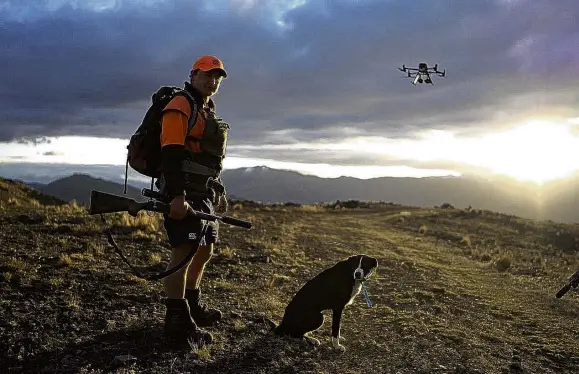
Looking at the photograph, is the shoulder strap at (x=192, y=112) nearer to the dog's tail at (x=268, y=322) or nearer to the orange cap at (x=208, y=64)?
the orange cap at (x=208, y=64)

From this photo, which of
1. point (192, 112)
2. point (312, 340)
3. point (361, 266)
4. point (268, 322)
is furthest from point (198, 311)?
point (192, 112)

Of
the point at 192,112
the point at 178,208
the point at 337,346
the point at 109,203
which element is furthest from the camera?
the point at 337,346

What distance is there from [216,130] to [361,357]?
3029mm

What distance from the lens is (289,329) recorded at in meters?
5.85

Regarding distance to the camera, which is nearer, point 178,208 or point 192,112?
point 178,208

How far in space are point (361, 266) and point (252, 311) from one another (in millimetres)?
1819

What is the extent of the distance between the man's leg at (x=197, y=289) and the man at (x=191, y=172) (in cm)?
40

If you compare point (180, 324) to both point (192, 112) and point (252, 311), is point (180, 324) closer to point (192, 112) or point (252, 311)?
point (252, 311)

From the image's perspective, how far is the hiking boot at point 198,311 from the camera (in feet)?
19.2

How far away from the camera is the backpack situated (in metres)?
4.95

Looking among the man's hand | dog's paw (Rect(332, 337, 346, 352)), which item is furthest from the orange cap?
dog's paw (Rect(332, 337, 346, 352))

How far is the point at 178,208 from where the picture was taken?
4.79m

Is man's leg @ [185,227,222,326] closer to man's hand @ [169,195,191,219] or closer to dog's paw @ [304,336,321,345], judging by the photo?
man's hand @ [169,195,191,219]

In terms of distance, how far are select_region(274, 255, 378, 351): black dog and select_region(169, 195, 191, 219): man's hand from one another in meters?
1.90
